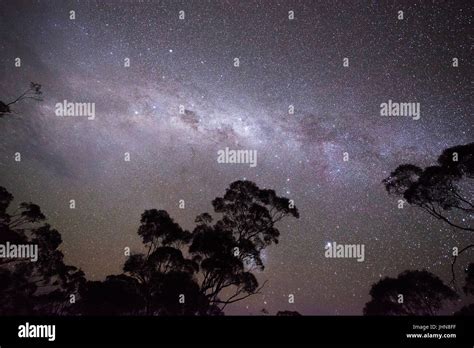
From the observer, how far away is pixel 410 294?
73.4ft

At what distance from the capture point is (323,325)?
402 inches

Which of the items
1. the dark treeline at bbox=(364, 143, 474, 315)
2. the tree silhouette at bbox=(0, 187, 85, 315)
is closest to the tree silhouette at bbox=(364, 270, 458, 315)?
the dark treeline at bbox=(364, 143, 474, 315)

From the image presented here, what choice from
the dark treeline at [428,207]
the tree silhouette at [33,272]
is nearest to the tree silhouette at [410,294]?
the dark treeline at [428,207]

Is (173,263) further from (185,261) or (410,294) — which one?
(410,294)

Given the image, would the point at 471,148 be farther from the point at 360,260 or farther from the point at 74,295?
the point at 74,295

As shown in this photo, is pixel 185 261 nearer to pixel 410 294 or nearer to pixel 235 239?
pixel 235 239

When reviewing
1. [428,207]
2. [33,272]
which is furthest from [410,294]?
[33,272]

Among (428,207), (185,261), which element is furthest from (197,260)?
(428,207)

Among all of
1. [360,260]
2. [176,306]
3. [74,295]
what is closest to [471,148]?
[360,260]

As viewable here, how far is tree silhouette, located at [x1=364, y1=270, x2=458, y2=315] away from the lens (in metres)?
20.9

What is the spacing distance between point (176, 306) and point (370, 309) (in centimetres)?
1183

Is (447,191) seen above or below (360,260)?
above

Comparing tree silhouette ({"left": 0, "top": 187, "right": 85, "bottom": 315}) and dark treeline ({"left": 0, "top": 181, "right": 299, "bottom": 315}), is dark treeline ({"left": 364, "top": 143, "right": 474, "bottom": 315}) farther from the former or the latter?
tree silhouette ({"left": 0, "top": 187, "right": 85, "bottom": 315})

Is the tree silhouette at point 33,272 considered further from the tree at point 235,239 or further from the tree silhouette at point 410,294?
the tree silhouette at point 410,294
